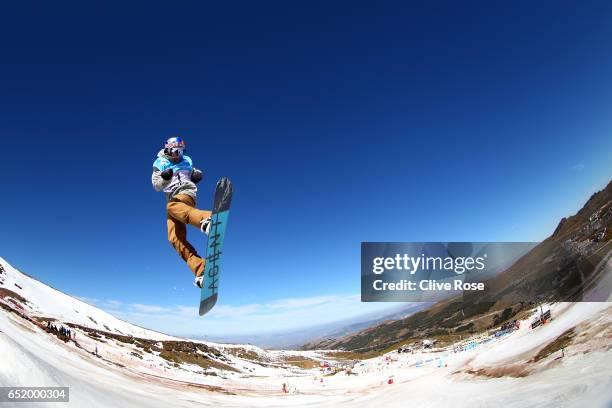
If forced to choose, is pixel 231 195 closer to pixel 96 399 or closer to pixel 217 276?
pixel 217 276

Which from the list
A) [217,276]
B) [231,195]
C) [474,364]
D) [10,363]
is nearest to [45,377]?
[10,363]

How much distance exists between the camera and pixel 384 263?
99.1 ft

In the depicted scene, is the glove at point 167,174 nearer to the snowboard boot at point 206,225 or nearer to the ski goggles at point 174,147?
the ski goggles at point 174,147

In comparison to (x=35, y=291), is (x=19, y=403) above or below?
above

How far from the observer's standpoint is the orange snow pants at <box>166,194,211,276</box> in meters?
8.02

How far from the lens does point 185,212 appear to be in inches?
316

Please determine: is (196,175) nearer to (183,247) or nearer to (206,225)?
(206,225)

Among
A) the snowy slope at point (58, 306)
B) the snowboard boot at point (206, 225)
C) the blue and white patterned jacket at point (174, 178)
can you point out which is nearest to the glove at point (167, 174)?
the blue and white patterned jacket at point (174, 178)

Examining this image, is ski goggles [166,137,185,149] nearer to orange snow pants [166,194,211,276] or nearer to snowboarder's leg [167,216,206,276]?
orange snow pants [166,194,211,276]

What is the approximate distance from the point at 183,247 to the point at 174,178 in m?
1.74

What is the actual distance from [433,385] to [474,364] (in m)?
3.99

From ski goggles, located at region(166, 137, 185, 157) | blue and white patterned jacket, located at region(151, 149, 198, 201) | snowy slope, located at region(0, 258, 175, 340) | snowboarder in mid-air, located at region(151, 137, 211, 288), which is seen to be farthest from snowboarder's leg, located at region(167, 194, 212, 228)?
snowy slope, located at region(0, 258, 175, 340)

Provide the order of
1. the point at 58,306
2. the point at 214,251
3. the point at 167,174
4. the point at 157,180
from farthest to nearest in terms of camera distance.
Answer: the point at 58,306 → the point at 157,180 → the point at 214,251 → the point at 167,174

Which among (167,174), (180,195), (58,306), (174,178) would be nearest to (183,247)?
(180,195)
